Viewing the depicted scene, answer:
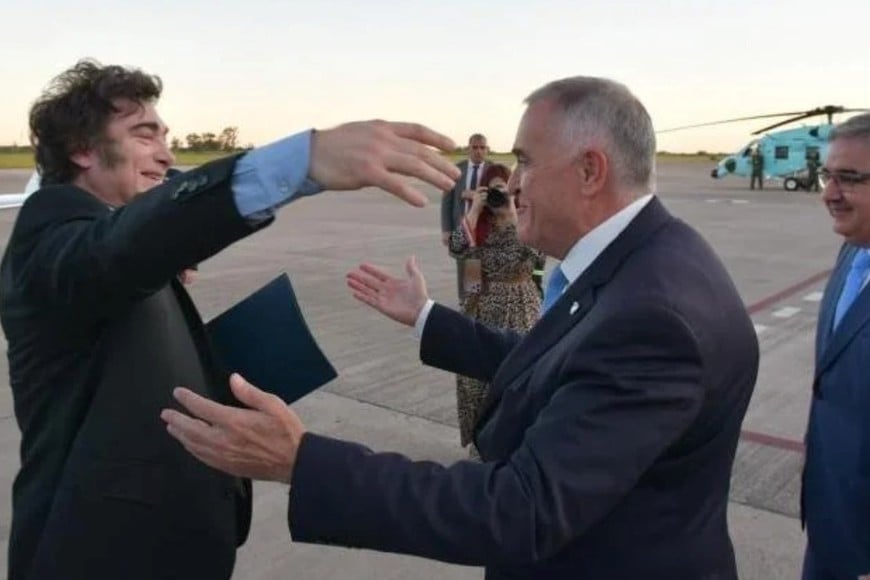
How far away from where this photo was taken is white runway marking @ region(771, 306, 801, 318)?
816 centimetres

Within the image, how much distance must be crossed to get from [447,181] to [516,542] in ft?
1.78

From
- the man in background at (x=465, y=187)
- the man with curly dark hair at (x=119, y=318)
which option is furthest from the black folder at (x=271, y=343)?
the man in background at (x=465, y=187)

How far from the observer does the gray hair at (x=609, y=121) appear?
4.82 ft

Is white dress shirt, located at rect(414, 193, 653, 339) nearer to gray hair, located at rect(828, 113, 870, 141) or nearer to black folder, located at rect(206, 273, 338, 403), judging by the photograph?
black folder, located at rect(206, 273, 338, 403)

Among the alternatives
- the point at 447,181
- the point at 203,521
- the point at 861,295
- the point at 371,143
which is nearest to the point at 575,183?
the point at 447,181

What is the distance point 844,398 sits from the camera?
87.9 inches

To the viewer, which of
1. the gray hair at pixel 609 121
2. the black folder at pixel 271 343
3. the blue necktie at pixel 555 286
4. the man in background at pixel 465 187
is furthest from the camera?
the man in background at pixel 465 187

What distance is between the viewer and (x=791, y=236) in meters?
15.6

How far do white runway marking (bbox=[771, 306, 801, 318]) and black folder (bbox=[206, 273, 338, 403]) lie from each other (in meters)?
7.24

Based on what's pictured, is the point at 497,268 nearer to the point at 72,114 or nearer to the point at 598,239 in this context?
the point at 598,239

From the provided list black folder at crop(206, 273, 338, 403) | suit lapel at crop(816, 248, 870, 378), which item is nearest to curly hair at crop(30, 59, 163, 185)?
black folder at crop(206, 273, 338, 403)

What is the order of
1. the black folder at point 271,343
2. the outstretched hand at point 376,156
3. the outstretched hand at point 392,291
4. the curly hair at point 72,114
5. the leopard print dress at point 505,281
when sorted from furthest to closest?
the leopard print dress at point 505,281 < the outstretched hand at point 392,291 < the black folder at point 271,343 < the curly hair at point 72,114 < the outstretched hand at point 376,156

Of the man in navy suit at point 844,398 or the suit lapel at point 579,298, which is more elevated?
the suit lapel at point 579,298

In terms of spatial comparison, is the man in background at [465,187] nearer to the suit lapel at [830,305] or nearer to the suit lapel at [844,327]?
the suit lapel at [830,305]
